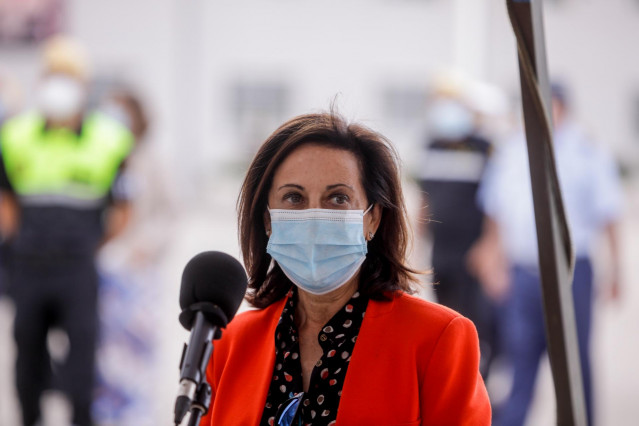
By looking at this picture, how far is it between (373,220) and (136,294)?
12.6ft

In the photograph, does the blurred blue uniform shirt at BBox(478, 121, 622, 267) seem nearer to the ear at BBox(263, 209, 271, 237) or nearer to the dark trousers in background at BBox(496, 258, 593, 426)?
the dark trousers in background at BBox(496, 258, 593, 426)

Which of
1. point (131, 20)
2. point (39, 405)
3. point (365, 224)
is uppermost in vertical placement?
point (131, 20)

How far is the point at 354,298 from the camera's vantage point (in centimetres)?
214

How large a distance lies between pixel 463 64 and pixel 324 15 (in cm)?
382

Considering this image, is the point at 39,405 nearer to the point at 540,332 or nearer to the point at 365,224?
the point at 540,332

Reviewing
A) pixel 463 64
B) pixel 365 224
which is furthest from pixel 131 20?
pixel 365 224

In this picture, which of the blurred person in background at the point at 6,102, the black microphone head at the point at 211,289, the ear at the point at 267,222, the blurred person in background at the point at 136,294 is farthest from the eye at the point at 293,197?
the blurred person in background at the point at 6,102

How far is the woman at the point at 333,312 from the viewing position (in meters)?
1.90

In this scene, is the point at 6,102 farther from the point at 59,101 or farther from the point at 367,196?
the point at 367,196

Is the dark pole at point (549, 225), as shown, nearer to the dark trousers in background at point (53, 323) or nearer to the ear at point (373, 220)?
the ear at point (373, 220)

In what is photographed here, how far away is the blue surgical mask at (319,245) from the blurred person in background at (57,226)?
292 centimetres

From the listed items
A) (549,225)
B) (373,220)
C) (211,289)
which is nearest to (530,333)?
(373,220)

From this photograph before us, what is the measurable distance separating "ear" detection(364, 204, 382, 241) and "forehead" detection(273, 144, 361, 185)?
0.12 m

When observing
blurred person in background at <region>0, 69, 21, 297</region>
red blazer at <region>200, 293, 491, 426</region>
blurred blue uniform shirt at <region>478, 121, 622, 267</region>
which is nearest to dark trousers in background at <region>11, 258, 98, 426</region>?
blurred blue uniform shirt at <region>478, 121, 622, 267</region>
